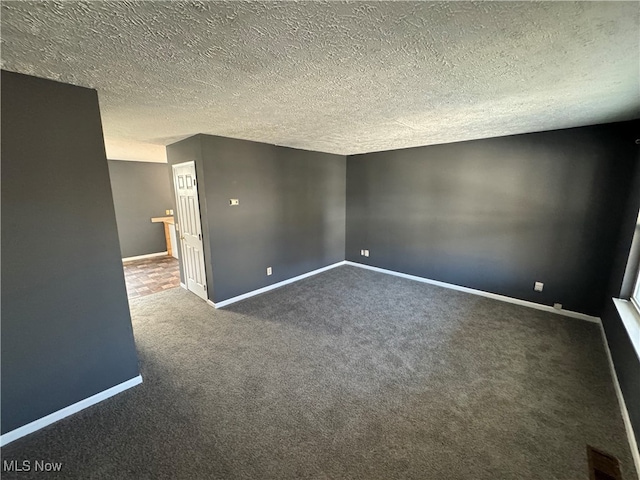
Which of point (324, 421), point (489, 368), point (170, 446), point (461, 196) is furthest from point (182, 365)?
point (461, 196)

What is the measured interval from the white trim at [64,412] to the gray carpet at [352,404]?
1.9 inches

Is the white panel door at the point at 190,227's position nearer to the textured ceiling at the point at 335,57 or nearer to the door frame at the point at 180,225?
the door frame at the point at 180,225

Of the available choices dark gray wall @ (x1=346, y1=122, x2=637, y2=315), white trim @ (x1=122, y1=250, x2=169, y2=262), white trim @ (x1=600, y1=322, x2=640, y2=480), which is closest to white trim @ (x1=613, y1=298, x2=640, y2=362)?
white trim @ (x1=600, y1=322, x2=640, y2=480)

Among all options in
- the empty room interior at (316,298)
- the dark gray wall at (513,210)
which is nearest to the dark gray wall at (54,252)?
the empty room interior at (316,298)

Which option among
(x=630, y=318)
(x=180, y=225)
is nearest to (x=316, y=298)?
(x=180, y=225)

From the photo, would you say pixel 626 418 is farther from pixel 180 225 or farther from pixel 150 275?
pixel 150 275

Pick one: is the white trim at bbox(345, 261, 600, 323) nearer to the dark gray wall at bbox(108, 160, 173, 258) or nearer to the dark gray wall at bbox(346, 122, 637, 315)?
the dark gray wall at bbox(346, 122, 637, 315)

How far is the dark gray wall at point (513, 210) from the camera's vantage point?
2877 millimetres

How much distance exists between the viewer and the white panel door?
346 centimetres

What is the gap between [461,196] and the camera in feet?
12.7

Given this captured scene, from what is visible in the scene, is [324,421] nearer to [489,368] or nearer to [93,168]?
[489,368]

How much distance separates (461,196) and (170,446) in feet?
14.4

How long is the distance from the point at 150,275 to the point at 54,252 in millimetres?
3627

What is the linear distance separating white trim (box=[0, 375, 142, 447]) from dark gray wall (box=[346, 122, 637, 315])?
13.8 ft
